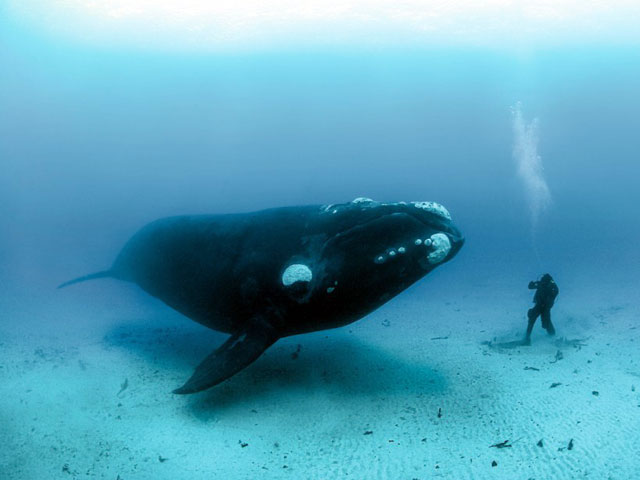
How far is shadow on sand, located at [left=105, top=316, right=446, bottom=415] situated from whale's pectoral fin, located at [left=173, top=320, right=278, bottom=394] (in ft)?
2.85

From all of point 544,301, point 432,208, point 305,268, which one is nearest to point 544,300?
point 544,301

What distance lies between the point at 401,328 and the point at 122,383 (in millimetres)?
7274

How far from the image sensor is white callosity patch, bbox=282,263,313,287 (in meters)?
7.04

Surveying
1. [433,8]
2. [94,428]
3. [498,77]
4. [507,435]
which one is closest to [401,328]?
[507,435]

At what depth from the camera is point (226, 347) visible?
7082 mm

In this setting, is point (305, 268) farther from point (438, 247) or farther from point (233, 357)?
point (438, 247)

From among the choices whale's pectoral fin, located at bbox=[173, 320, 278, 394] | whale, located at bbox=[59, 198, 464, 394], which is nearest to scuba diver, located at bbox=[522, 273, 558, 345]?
whale, located at bbox=[59, 198, 464, 394]

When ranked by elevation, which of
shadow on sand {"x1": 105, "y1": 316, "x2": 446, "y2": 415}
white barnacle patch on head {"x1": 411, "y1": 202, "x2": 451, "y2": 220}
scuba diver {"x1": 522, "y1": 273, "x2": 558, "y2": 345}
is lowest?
shadow on sand {"x1": 105, "y1": 316, "x2": 446, "y2": 415}

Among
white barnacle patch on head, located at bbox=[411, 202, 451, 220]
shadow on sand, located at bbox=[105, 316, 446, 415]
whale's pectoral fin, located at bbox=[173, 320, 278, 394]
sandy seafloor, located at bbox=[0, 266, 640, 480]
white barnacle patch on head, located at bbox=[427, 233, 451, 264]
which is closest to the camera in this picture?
sandy seafloor, located at bbox=[0, 266, 640, 480]

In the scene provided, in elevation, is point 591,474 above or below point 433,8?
below

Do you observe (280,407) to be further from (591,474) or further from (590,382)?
(590,382)

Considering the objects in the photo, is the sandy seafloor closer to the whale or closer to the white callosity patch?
the whale

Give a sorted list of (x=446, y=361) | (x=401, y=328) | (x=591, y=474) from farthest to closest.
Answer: (x=401, y=328) < (x=446, y=361) < (x=591, y=474)

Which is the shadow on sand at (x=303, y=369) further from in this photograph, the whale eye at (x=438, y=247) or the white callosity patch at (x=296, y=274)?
the whale eye at (x=438, y=247)
